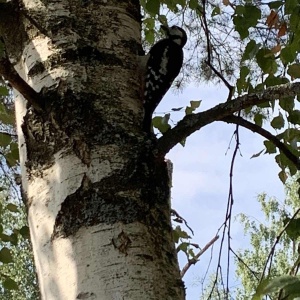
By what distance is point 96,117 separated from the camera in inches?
41.2

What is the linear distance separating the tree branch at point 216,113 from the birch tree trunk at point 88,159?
0.13ft

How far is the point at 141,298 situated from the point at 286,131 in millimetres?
832

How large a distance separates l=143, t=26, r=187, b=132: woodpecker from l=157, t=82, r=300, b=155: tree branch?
73 centimetres

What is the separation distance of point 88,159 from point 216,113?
10.2 inches

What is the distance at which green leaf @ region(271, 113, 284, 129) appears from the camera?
161 cm

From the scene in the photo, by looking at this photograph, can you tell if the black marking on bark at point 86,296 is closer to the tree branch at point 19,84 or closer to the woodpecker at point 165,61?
the tree branch at point 19,84

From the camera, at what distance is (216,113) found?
3.73ft

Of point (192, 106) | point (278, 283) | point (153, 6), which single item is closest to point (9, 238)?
point (192, 106)

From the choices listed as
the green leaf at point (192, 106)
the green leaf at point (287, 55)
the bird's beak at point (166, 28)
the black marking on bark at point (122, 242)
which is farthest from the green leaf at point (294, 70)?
the bird's beak at point (166, 28)

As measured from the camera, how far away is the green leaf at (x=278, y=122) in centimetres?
161

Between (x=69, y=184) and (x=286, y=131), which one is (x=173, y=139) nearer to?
(x=69, y=184)

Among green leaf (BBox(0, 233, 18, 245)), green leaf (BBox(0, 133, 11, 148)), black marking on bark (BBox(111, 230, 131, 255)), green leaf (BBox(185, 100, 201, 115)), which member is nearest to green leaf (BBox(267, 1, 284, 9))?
A: green leaf (BBox(185, 100, 201, 115))

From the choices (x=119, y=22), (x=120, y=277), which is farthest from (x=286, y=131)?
(x=120, y=277)

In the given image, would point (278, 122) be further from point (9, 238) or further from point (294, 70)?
point (9, 238)
